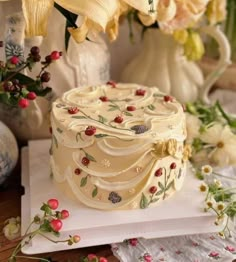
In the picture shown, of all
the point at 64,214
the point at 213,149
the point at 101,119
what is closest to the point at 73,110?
the point at 101,119

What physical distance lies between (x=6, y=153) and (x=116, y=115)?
0.17 m

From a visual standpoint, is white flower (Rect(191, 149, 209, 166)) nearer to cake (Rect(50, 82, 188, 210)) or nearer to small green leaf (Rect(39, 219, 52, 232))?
cake (Rect(50, 82, 188, 210))

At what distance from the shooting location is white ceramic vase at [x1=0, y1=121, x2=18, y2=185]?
A: 29.6 inches

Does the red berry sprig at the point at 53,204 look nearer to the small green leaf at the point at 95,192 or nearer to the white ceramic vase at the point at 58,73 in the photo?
the small green leaf at the point at 95,192

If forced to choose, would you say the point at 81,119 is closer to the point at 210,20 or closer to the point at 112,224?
the point at 112,224

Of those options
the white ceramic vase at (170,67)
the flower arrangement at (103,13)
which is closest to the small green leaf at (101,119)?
the flower arrangement at (103,13)

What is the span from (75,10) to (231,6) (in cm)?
49

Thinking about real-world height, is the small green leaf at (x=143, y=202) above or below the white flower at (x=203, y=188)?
below

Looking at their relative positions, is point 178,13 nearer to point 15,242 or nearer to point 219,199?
point 219,199

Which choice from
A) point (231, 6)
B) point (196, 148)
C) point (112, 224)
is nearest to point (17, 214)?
point (112, 224)

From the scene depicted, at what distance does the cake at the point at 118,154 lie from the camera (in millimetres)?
654

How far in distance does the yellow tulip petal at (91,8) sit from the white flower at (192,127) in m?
0.26

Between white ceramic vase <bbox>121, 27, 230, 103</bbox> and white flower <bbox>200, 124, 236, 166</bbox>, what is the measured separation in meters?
0.15

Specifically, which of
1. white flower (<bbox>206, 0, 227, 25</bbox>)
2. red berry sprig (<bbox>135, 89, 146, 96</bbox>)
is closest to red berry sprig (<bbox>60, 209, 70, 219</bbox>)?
red berry sprig (<bbox>135, 89, 146, 96</bbox>)
